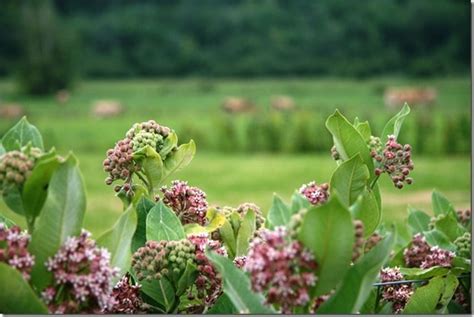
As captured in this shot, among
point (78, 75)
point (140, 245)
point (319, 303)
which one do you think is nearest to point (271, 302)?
point (319, 303)

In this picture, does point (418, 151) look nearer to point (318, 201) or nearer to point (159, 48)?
point (318, 201)

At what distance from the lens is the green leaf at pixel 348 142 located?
1.05 metres

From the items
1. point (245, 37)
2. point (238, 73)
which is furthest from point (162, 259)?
point (238, 73)

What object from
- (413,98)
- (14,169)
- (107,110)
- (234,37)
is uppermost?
(14,169)

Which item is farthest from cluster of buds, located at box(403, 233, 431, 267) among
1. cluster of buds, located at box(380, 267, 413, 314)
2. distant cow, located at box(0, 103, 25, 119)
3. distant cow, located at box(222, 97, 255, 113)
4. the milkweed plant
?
distant cow, located at box(222, 97, 255, 113)

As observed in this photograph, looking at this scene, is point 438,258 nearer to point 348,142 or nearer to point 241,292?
point 348,142

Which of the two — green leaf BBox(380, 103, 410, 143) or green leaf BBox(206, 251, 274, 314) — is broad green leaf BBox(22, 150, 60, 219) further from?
green leaf BBox(380, 103, 410, 143)

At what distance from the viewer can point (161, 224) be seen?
1058 millimetres

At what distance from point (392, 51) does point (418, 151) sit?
858 centimetres

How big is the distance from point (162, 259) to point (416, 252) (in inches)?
21.7

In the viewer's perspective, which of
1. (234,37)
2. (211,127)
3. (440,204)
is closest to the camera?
(440,204)

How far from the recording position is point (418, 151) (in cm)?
996

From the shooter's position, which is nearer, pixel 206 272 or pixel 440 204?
pixel 206 272

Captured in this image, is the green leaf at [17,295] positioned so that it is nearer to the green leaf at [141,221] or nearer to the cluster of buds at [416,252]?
the green leaf at [141,221]
